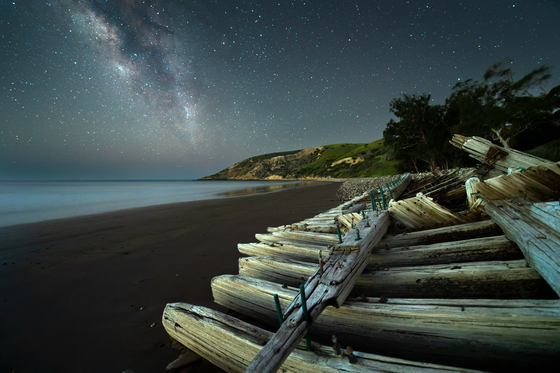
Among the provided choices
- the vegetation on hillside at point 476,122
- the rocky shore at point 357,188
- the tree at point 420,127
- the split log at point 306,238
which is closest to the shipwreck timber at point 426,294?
the split log at point 306,238

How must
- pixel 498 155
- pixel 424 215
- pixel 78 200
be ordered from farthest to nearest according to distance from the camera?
pixel 78 200
pixel 498 155
pixel 424 215

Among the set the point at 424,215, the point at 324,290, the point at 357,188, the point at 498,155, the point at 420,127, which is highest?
the point at 420,127

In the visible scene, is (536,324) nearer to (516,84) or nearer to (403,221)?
(403,221)

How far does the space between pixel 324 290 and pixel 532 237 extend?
1.87 metres

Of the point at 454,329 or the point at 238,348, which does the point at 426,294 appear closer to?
the point at 454,329

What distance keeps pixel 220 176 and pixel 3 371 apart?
20468 cm

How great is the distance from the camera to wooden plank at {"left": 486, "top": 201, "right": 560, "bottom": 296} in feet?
4.91

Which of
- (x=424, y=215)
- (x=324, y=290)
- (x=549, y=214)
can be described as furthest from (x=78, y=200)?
(x=549, y=214)

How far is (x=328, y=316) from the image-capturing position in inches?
75.6

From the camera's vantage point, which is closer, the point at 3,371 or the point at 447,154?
the point at 3,371

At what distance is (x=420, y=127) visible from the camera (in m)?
32.4

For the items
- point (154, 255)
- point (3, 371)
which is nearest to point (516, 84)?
point (154, 255)

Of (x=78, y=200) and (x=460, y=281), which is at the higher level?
(x=78, y=200)

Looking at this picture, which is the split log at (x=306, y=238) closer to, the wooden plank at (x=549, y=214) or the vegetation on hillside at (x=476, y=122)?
the wooden plank at (x=549, y=214)
